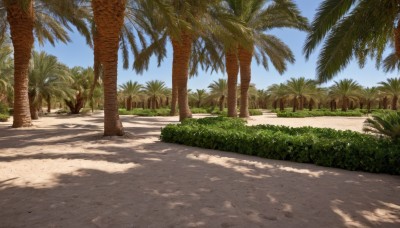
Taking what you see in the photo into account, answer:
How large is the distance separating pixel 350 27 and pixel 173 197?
6.13 meters

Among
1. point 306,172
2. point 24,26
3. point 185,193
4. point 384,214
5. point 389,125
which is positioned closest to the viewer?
point 384,214

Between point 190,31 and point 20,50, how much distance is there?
8.35m

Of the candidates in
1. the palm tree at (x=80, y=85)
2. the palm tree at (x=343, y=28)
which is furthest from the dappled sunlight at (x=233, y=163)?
the palm tree at (x=80, y=85)

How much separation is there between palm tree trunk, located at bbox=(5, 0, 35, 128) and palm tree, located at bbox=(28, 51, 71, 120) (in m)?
8.23

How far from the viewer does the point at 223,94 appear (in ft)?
145

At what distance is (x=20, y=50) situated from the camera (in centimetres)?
1405

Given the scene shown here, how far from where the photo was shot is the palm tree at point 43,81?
22.3 m

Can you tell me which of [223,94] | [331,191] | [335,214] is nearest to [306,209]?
[335,214]

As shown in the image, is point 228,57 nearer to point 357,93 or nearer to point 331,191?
point 331,191

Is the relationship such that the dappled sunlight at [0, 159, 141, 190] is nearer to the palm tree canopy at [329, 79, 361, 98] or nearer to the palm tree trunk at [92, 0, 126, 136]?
the palm tree trunk at [92, 0, 126, 136]

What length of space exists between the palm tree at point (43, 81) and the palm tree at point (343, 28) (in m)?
20.7

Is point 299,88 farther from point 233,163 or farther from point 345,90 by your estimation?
point 233,163

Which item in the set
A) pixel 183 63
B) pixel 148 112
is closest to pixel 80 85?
pixel 148 112

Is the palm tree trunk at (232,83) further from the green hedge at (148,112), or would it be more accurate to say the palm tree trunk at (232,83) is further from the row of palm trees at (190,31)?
the green hedge at (148,112)
